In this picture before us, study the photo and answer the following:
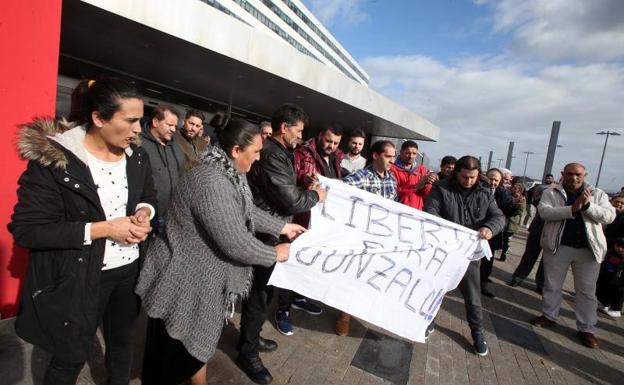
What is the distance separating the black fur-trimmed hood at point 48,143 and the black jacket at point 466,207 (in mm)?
2893

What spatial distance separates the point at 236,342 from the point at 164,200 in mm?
1447

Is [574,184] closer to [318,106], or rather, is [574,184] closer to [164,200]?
[164,200]

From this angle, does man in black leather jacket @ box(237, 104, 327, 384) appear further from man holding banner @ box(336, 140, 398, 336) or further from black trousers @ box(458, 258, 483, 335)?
black trousers @ box(458, 258, 483, 335)

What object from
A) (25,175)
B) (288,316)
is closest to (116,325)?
(25,175)

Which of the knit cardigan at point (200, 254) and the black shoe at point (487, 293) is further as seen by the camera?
the black shoe at point (487, 293)

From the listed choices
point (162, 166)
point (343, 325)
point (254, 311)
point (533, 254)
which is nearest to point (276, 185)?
point (254, 311)

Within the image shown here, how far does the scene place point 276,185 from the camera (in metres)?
2.41

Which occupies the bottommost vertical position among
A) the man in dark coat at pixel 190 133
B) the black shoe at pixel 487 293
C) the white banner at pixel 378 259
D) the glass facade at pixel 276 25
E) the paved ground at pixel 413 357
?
the paved ground at pixel 413 357

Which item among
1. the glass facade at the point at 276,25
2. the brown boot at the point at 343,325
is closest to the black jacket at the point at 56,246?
the brown boot at the point at 343,325

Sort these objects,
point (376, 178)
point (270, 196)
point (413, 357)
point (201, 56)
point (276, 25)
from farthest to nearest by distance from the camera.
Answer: point (276, 25)
point (201, 56)
point (376, 178)
point (413, 357)
point (270, 196)

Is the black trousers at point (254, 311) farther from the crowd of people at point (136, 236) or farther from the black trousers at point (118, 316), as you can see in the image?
the black trousers at point (118, 316)

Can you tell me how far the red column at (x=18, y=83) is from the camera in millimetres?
2455

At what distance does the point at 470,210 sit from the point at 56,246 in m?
3.23

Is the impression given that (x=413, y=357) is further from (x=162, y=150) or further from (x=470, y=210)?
(x=162, y=150)
